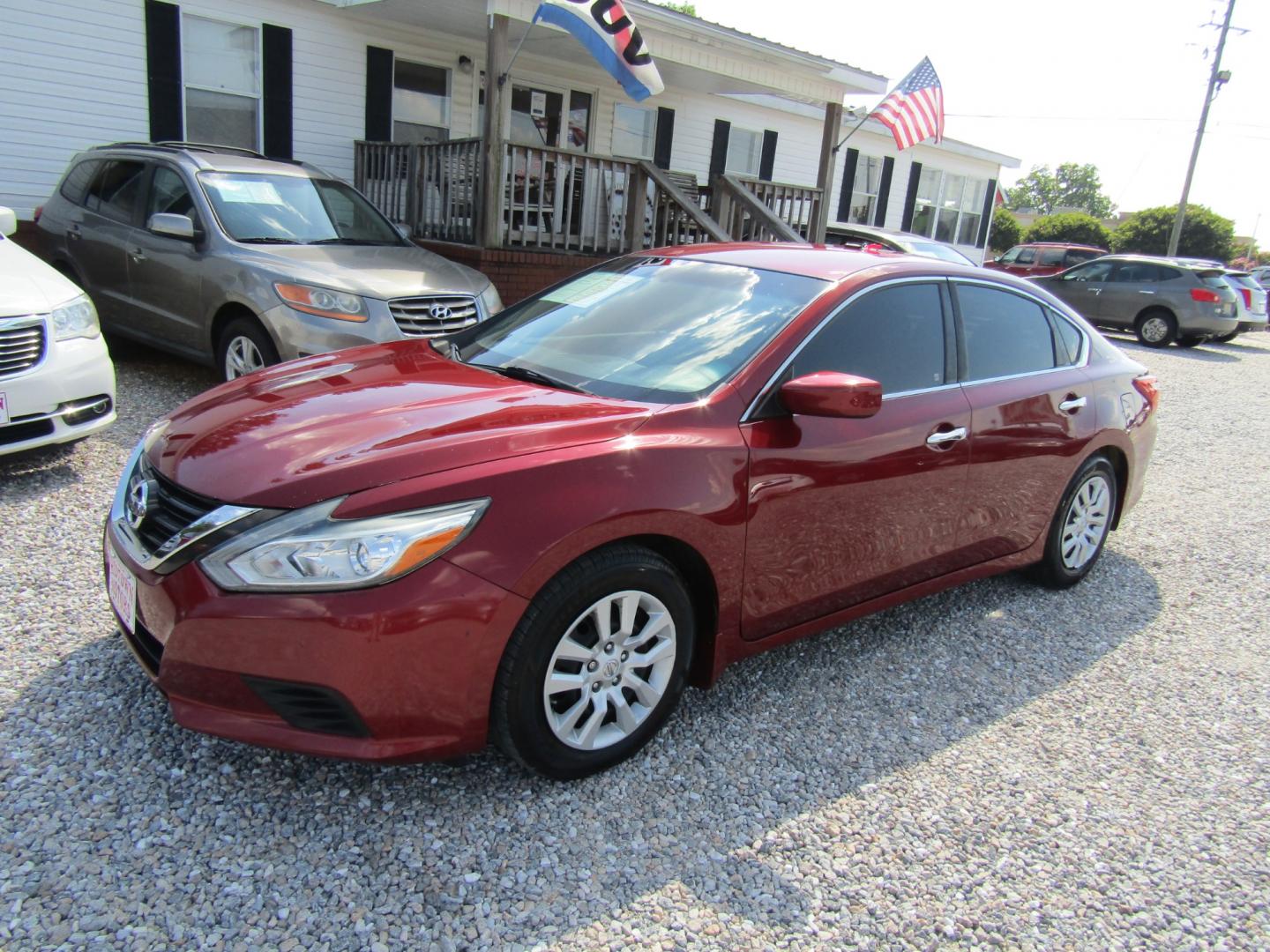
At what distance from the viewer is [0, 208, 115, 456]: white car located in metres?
4.49

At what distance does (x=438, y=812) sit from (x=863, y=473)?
175 cm

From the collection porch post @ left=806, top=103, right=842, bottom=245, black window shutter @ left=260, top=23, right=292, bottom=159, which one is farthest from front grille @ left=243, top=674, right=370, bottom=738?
porch post @ left=806, top=103, right=842, bottom=245

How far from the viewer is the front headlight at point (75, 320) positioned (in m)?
4.79

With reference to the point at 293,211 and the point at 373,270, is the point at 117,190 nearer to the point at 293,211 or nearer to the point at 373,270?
the point at 293,211

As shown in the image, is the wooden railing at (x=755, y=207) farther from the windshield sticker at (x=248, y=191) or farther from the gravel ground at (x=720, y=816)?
the gravel ground at (x=720, y=816)

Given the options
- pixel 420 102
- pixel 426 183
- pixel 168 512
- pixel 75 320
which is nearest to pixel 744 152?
pixel 420 102

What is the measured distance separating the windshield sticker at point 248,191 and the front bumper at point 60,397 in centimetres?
212

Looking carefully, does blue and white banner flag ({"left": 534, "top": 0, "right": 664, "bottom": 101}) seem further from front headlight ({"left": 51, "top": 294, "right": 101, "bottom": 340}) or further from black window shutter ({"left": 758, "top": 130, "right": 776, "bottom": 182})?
black window shutter ({"left": 758, "top": 130, "right": 776, "bottom": 182})

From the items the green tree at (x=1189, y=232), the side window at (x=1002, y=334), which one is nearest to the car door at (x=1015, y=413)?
the side window at (x=1002, y=334)

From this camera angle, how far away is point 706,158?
15477 mm

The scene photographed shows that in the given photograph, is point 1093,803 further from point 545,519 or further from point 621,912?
point 545,519

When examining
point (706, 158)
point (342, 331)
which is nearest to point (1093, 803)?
point (342, 331)

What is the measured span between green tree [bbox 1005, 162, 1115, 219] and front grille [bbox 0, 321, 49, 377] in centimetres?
12739

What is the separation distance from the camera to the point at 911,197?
2125 centimetres
